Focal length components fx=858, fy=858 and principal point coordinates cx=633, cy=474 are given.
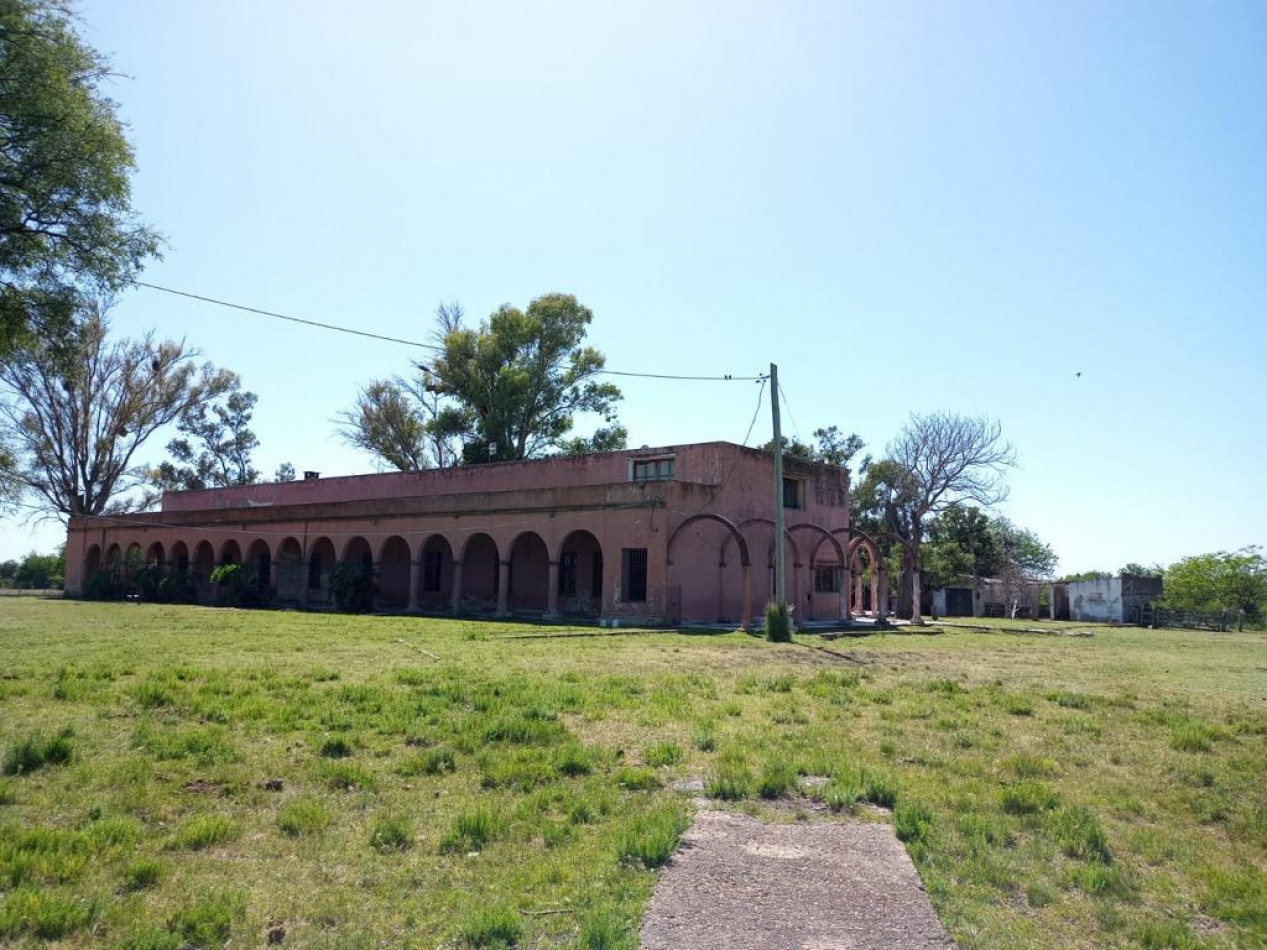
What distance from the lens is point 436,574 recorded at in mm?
35250

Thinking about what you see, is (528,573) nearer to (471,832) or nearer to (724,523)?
(724,523)

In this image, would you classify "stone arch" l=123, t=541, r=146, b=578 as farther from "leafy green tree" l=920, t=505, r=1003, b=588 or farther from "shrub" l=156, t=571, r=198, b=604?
"leafy green tree" l=920, t=505, r=1003, b=588

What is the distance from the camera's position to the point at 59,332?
13.3 meters

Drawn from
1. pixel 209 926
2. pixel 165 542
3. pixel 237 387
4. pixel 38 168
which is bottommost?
pixel 209 926

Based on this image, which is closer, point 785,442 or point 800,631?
point 800,631

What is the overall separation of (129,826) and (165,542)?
147 ft

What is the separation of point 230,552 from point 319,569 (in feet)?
24.8

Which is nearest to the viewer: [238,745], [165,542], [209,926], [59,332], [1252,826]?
[209,926]

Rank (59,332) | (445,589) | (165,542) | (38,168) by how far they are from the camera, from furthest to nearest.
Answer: (165,542), (445,589), (59,332), (38,168)

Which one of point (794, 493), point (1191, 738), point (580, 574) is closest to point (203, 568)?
point (580, 574)

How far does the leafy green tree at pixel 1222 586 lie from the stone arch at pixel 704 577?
26608mm

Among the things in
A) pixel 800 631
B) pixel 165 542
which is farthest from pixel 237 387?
pixel 800 631

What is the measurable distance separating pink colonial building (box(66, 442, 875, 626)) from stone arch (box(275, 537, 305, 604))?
8cm

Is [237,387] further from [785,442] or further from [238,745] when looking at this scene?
[238,745]
